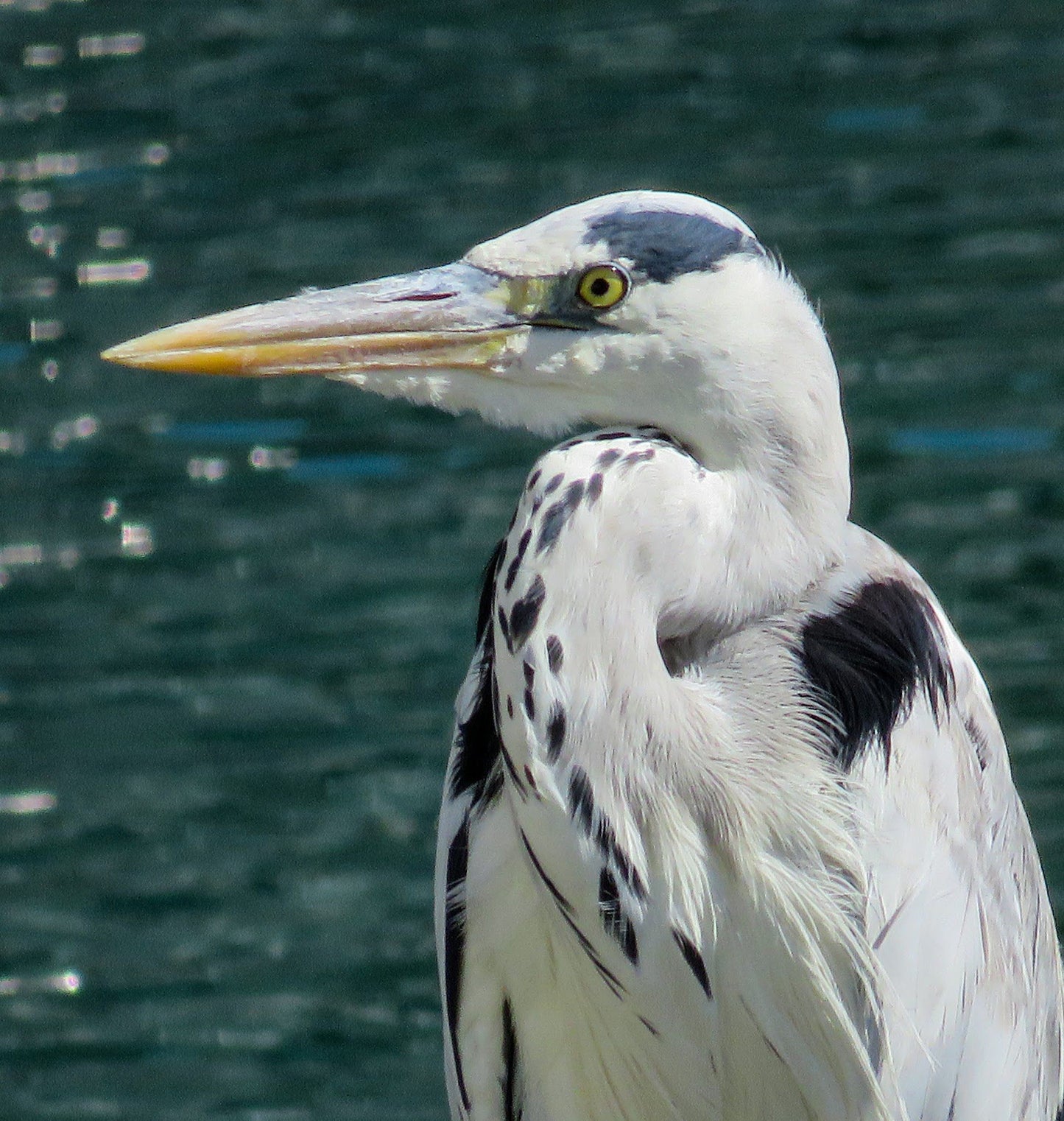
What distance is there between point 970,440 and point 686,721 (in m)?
4.62

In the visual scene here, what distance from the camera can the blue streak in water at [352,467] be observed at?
7.21m

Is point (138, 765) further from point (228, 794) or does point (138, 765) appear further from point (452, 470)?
point (452, 470)

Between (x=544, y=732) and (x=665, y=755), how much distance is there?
0.16 meters

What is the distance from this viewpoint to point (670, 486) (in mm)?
2586

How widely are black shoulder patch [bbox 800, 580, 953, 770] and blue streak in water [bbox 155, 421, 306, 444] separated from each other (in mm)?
4824

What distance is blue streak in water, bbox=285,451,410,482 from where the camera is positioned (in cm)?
721

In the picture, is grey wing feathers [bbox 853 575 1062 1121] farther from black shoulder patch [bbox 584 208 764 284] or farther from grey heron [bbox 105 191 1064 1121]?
black shoulder patch [bbox 584 208 764 284]

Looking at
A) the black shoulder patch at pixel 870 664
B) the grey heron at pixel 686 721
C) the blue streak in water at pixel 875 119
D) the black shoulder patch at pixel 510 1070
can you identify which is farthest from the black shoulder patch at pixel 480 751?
the blue streak in water at pixel 875 119

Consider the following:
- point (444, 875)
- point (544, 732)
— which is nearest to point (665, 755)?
point (544, 732)

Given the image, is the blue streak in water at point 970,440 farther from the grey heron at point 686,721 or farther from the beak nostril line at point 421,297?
the beak nostril line at point 421,297

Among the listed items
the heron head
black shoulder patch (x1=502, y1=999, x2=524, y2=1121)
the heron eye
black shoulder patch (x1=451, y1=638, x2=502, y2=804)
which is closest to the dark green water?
black shoulder patch (x1=502, y1=999, x2=524, y2=1121)

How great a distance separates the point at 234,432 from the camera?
7.51 metres

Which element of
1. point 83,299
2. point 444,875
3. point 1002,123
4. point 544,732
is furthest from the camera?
point 1002,123

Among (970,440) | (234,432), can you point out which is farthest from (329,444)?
(970,440)
